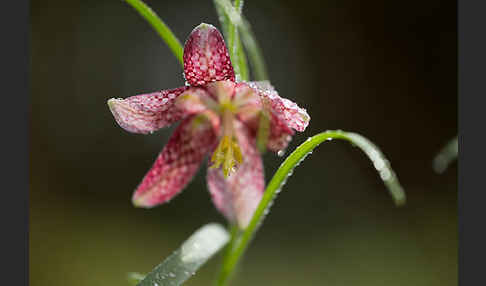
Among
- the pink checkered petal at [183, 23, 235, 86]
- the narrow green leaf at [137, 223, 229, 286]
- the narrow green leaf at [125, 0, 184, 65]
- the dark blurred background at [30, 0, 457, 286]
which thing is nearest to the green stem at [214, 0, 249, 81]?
the pink checkered petal at [183, 23, 235, 86]

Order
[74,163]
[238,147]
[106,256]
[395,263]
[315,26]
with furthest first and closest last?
[315,26] < [74,163] < [395,263] < [106,256] < [238,147]

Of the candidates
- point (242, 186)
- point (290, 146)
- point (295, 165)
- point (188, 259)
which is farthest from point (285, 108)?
point (290, 146)

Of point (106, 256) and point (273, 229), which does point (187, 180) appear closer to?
point (106, 256)

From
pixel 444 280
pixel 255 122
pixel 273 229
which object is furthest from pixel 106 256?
pixel 255 122

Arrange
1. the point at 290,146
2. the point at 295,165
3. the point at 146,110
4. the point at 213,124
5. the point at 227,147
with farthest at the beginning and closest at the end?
the point at 290,146, the point at 213,124, the point at 227,147, the point at 146,110, the point at 295,165

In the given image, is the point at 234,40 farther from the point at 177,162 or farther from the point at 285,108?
the point at 177,162

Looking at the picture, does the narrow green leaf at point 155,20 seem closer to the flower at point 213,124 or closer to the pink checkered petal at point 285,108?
the flower at point 213,124
